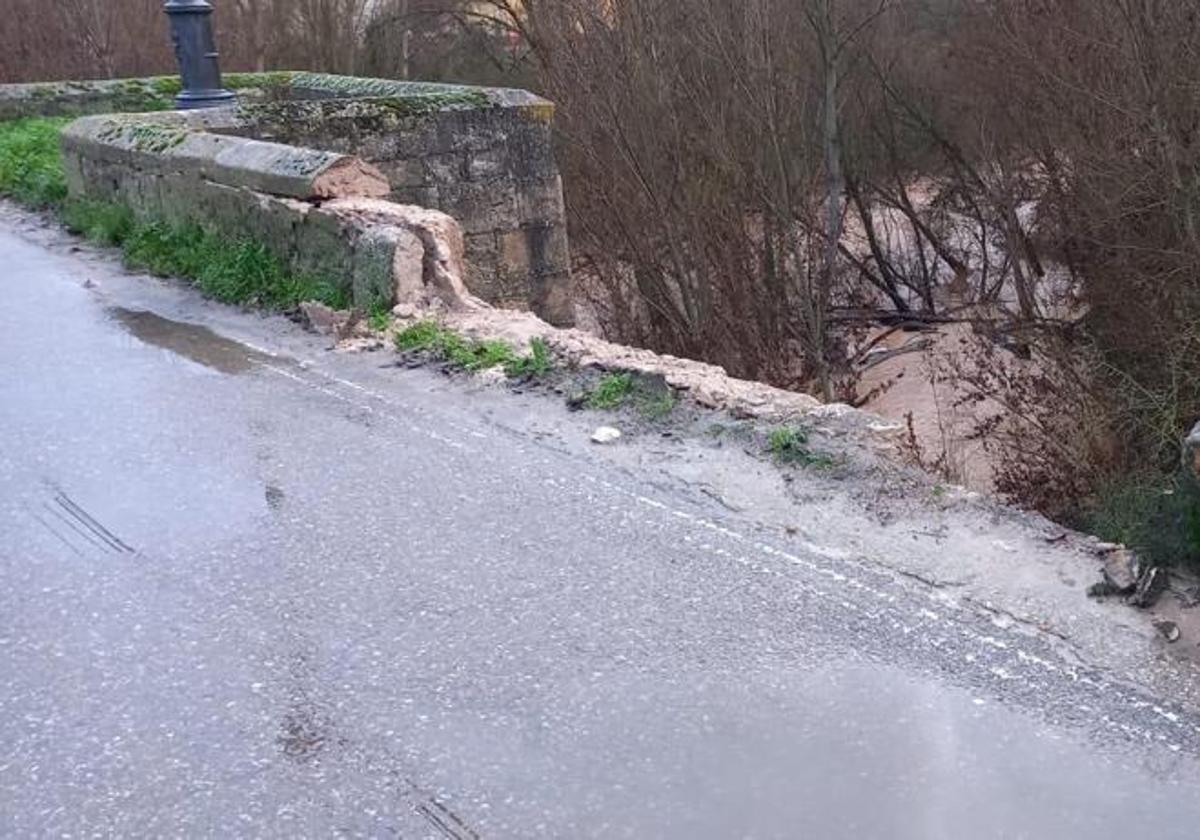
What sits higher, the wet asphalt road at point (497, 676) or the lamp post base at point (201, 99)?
the lamp post base at point (201, 99)

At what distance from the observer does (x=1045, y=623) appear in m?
4.05

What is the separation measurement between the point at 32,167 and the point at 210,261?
5750mm

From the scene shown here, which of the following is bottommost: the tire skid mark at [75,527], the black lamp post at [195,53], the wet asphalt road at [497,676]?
the wet asphalt road at [497,676]

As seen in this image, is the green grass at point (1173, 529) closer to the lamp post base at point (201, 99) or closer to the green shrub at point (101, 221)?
the green shrub at point (101, 221)

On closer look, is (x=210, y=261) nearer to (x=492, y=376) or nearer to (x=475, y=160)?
(x=475, y=160)

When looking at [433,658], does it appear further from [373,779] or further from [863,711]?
[863,711]

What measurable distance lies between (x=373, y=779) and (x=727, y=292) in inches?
473

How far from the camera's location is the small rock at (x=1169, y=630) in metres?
3.90

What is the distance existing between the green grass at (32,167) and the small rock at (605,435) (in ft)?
29.2

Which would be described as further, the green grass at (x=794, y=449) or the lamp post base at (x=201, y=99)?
the lamp post base at (x=201, y=99)

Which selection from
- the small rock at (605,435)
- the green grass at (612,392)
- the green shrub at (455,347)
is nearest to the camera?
the small rock at (605,435)

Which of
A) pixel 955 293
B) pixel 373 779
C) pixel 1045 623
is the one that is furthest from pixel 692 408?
pixel 955 293

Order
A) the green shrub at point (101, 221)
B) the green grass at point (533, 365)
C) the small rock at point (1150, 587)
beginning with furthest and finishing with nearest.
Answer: the green shrub at point (101, 221) → the green grass at point (533, 365) → the small rock at point (1150, 587)

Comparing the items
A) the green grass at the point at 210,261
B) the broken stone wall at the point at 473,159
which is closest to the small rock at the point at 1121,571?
the green grass at the point at 210,261
